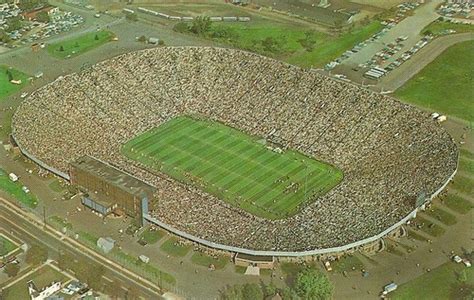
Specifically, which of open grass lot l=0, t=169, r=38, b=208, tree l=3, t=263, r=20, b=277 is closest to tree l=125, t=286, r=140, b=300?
tree l=3, t=263, r=20, b=277

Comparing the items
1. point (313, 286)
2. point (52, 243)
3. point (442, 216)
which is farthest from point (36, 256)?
point (442, 216)

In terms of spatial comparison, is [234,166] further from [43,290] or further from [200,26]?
[200,26]

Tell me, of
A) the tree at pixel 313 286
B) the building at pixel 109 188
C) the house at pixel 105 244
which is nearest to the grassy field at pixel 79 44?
the building at pixel 109 188

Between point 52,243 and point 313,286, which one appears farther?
point 52,243

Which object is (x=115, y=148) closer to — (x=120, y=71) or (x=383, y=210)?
(x=120, y=71)

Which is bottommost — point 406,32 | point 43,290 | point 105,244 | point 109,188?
point 406,32

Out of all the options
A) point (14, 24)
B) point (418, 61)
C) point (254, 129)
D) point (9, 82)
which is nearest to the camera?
point (254, 129)

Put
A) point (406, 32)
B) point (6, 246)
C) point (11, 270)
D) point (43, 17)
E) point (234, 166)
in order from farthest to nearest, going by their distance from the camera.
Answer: point (43, 17) < point (406, 32) < point (234, 166) < point (6, 246) < point (11, 270)
